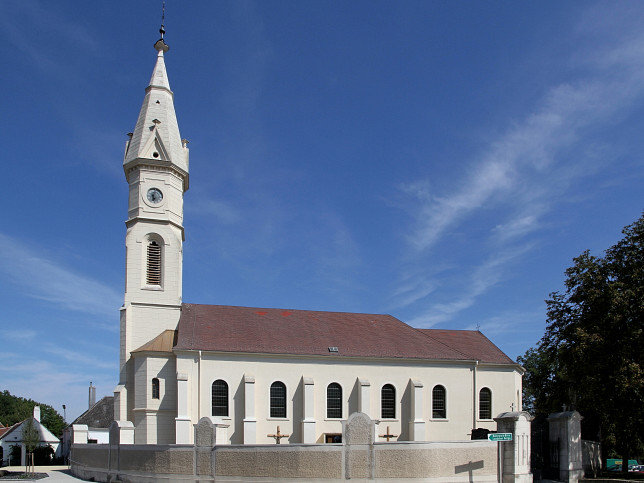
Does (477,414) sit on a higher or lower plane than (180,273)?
lower

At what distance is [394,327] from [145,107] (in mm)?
23621

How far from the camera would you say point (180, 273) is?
4044cm

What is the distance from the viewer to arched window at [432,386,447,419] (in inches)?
1604

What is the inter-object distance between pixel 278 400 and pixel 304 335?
4.77m

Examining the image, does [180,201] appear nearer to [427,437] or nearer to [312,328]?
[312,328]

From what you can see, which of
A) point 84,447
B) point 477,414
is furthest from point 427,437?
point 84,447

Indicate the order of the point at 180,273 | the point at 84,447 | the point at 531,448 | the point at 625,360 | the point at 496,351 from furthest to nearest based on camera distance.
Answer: the point at 496,351 → the point at 180,273 → the point at 84,447 → the point at 625,360 → the point at 531,448

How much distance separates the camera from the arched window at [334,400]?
3884cm

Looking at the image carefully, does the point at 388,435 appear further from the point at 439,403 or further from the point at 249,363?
the point at 249,363

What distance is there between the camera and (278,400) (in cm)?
3797

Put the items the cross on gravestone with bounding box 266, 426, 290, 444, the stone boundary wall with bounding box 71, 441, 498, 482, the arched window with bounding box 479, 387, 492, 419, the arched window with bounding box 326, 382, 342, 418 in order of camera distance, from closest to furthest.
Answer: the stone boundary wall with bounding box 71, 441, 498, 482 < the cross on gravestone with bounding box 266, 426, 290, 444 < the arched window with bounding box 326, 382, 342, 418 < the arched window with bounding box 479, 387, 492, 419

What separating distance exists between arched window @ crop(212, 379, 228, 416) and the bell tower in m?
4.99

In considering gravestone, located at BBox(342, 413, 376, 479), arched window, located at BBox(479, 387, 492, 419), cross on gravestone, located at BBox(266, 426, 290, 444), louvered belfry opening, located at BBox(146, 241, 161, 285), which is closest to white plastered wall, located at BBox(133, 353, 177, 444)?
louvered belfry opening, located at BBox(146, 241, 161, 285)

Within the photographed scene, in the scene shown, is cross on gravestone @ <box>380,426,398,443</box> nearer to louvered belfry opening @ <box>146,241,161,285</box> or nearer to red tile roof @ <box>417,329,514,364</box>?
red tile roof @ <box>417,329,514,364</box>
